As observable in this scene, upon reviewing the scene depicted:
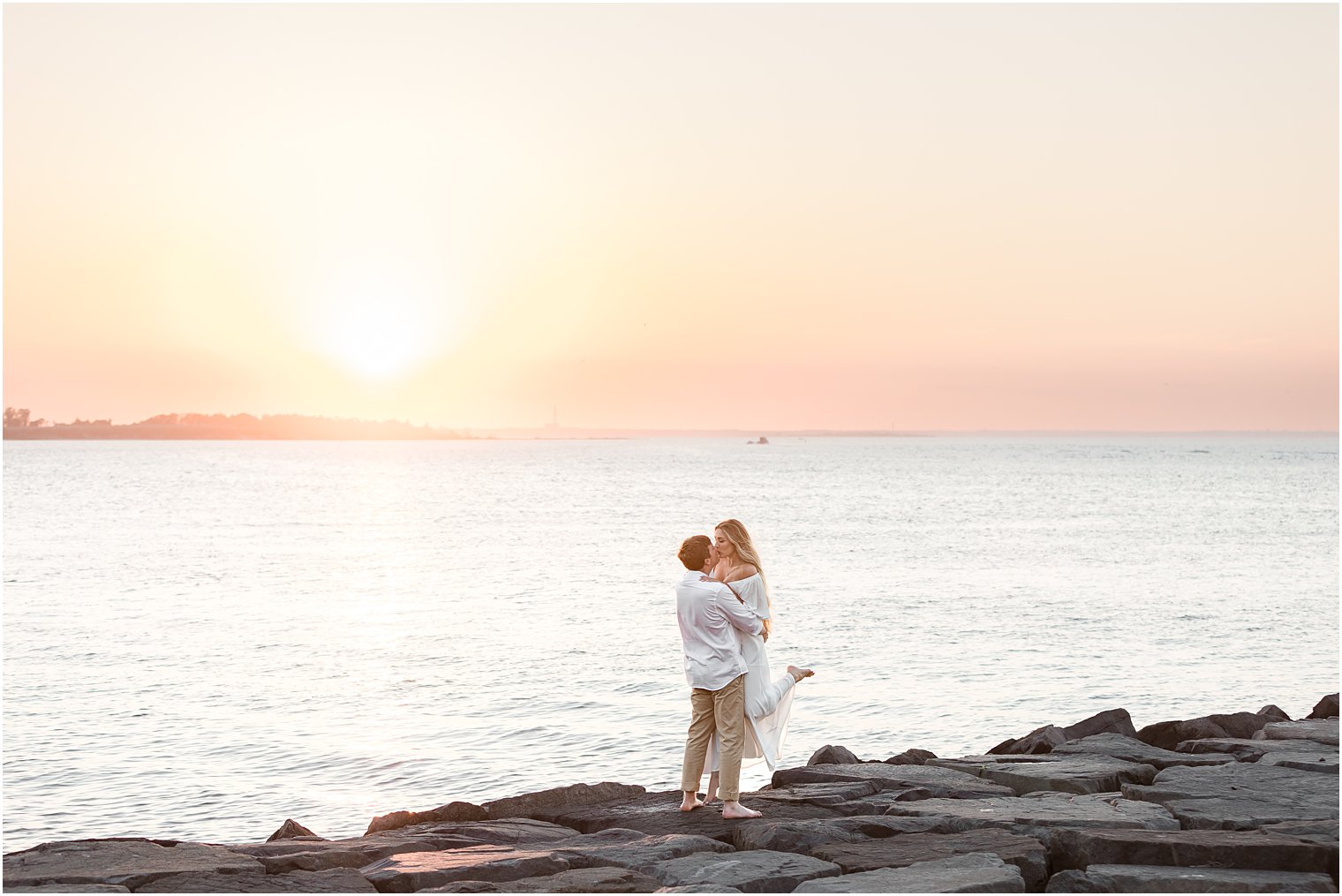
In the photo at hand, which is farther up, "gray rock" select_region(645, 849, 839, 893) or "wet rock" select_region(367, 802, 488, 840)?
"gray rock" select_region(645, 849, 839, 893)

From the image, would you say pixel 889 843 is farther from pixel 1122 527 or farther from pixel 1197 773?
pixel 1122 527

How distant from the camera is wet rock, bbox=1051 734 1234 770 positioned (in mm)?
10789

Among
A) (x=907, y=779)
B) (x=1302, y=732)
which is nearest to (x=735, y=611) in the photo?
(x=907, y=779)

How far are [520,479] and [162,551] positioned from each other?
244ft

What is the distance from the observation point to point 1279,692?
20.0m

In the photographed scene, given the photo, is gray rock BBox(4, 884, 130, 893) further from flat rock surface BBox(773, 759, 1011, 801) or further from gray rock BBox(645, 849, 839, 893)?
flat rock surface BBox(773, 759, 1011, 801)

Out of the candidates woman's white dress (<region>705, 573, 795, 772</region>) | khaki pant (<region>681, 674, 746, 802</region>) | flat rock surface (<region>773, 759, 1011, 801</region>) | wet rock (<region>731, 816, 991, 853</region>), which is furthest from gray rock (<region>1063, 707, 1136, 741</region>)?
khaki pant (<region>681, 674, 746, 802</region>)

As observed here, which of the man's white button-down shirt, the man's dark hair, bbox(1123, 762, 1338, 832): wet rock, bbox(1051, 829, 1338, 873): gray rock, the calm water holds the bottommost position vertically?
the calm water

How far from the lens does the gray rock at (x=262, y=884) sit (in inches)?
288

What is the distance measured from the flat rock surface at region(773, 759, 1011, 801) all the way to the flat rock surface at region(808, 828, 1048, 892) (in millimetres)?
1711

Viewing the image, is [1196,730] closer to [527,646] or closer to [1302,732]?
[1302,732]

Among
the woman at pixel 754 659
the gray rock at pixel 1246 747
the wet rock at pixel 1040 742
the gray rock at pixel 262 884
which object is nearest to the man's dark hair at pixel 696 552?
the woman at pixel 754 659

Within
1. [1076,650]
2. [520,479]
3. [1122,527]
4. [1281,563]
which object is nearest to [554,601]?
[1076,650]

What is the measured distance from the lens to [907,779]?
406 inches
